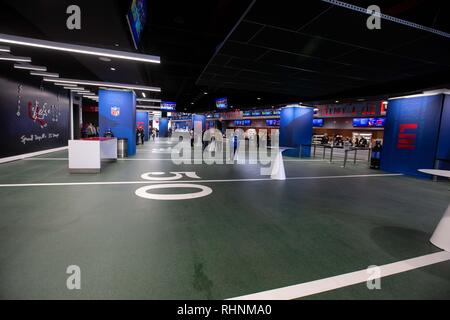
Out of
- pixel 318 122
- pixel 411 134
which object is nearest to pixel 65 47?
pixel 411 134

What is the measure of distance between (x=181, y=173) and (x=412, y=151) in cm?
788

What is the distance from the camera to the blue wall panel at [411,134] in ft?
23.1

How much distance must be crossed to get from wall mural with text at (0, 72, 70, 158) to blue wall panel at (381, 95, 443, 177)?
13668 mm

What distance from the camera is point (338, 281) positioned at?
1.95 metres

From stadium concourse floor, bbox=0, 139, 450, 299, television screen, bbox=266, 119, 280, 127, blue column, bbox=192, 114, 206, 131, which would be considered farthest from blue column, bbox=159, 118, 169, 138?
stadium concourse floor, bbox=0, 139, 450, 299

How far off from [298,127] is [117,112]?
935cm

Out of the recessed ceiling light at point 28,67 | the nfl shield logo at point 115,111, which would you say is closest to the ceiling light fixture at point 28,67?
the recessed ceiling light at point 28,67

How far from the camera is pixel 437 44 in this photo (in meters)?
4.36

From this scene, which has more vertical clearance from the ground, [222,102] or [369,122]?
[222,102]

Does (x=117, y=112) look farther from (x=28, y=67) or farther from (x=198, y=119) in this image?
(x=198, y=119)

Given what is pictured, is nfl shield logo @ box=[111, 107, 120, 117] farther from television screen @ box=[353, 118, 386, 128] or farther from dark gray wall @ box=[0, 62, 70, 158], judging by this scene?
television screen @ box=[353, 118, 386, 128]

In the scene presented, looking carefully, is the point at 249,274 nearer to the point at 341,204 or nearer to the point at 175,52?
the point at 341,204

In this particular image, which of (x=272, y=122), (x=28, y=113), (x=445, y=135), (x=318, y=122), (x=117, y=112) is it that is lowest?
(x=445, y=135)
